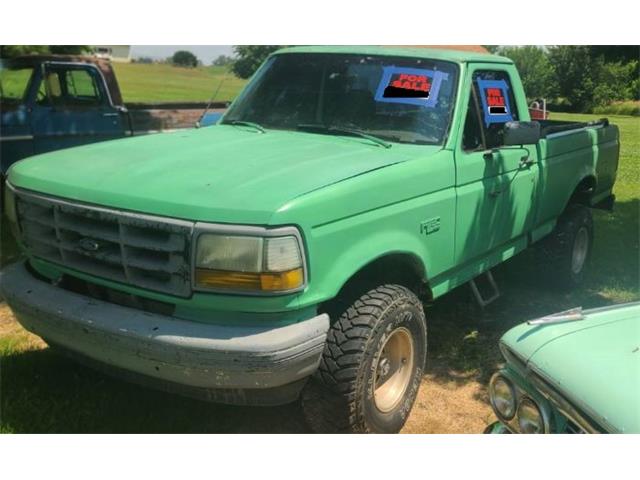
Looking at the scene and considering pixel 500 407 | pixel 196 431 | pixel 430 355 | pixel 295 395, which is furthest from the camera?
pixel 430 355

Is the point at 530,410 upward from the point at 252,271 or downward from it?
downward

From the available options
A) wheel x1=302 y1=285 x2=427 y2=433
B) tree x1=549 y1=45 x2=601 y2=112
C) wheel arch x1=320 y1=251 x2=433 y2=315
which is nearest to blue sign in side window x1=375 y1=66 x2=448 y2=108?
wheel arch x1=320 y1=251 x2=433 y2=315

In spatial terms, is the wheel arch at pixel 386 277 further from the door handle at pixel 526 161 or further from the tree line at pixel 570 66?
the tree line at pixel 570 66

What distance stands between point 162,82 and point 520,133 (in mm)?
9437

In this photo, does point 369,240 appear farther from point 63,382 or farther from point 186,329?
point 63,382

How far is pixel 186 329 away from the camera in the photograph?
264cm

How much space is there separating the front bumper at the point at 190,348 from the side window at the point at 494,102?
7.07 feet

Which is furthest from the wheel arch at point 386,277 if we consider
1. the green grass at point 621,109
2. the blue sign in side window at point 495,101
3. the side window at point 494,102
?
the green grass at point 621,109

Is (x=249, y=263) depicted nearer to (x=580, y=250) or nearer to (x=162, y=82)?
(x=580, y=250)

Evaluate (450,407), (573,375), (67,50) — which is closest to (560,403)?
(573,375)

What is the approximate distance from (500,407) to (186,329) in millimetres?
1300

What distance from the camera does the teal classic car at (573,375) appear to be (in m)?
1.85

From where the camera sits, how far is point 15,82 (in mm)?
7879

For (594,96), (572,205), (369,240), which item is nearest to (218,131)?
(369,240)
